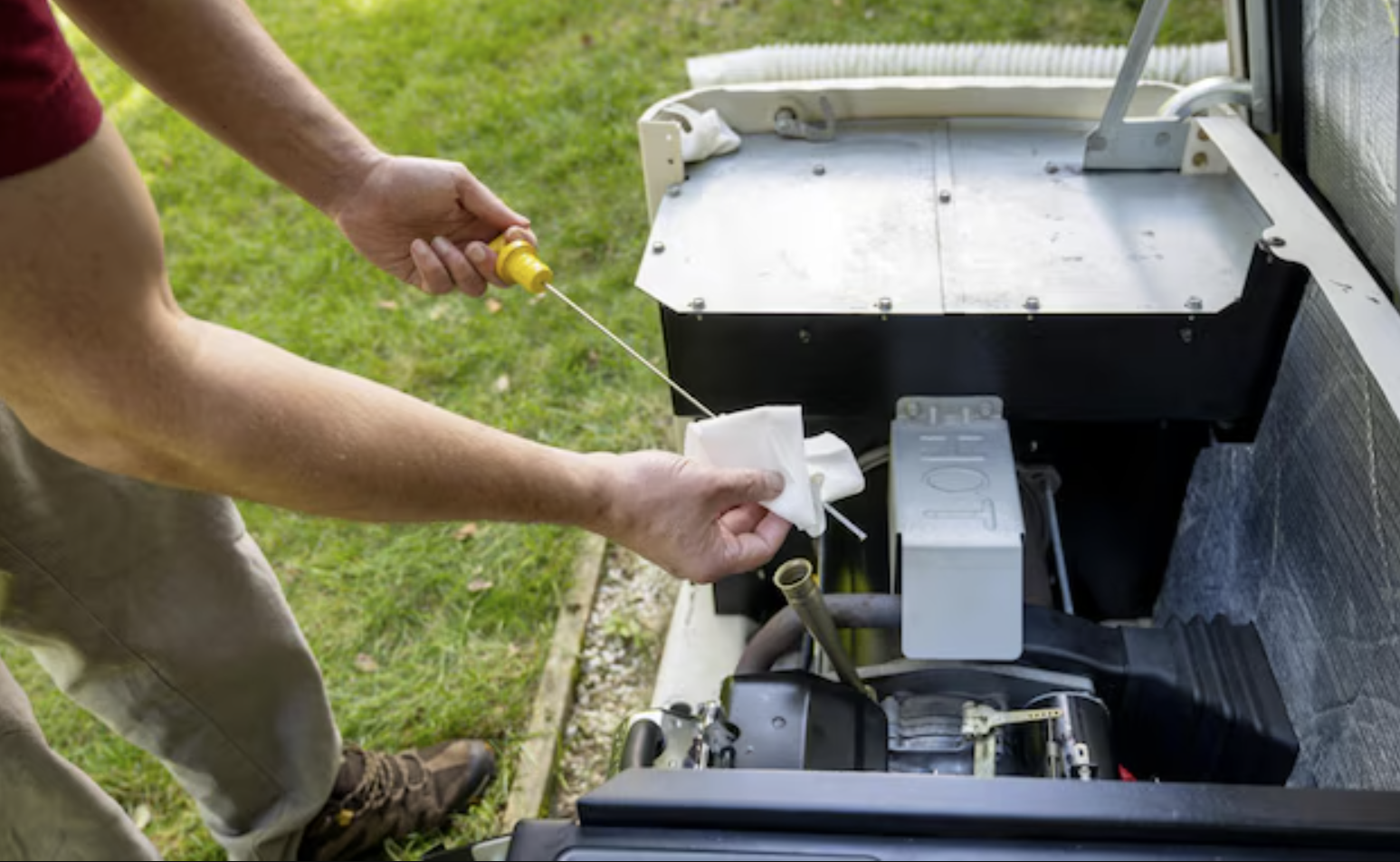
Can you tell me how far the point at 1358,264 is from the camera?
1.23 meters

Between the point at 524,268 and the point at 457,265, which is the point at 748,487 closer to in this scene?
the point at 524,268

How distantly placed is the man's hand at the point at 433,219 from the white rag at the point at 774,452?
14.4 inches

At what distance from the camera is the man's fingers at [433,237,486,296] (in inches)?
53.5

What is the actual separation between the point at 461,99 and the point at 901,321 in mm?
2782

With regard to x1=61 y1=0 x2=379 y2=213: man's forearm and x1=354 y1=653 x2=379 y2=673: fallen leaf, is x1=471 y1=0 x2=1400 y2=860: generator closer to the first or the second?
x1=61 y1=0 x2=379 y2=213: man's forearm

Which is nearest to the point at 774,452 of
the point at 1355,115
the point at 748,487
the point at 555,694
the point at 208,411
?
the point at 748,487

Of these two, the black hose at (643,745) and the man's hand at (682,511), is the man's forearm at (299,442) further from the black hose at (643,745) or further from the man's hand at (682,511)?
the black hose at (643,745)

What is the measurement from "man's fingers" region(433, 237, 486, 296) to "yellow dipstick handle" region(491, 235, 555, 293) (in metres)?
0.04

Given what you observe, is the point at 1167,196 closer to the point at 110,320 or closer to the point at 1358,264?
the point at 1358,264

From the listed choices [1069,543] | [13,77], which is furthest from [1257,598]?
[13,77]

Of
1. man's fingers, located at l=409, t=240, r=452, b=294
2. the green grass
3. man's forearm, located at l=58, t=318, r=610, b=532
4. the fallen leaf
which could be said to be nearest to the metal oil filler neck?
man's forearm, located at l=58, t=318, r=610, b=532

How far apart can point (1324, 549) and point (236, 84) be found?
4.33 feet

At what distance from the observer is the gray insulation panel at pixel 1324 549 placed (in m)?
1.11

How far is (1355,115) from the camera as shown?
4.21 ft
